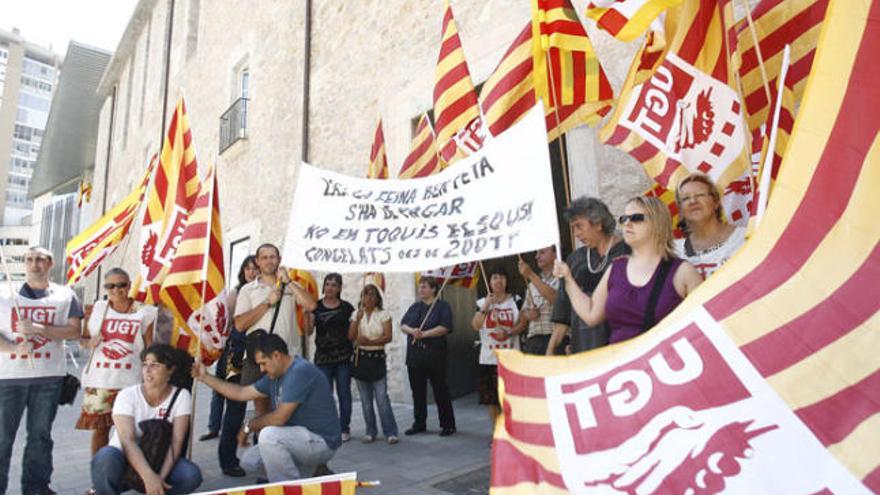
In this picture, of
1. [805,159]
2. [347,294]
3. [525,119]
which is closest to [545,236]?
[525,119]

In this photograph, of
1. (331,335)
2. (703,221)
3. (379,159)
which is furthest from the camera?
(379,159)

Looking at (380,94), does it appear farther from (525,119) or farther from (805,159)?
(805,159)

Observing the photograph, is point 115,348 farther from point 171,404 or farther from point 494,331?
point 494,331

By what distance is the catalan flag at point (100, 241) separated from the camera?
4871 millimetres

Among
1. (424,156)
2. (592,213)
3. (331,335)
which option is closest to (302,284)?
(331,335)

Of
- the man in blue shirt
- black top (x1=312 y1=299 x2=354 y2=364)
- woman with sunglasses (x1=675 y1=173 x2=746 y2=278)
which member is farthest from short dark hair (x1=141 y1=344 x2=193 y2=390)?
woman with sunglasses (x1=675 y1=173 x2=746 y2=278)

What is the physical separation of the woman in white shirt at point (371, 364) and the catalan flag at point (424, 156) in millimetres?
1231

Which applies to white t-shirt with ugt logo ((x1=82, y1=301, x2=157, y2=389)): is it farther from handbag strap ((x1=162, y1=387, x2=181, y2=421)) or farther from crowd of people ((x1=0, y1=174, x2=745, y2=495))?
handbag strap ((x1=162, y1=387, x2=181, y2=421))

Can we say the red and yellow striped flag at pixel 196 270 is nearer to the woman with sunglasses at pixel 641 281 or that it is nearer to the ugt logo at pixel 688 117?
the woman with sunglasses at pixel 641 281

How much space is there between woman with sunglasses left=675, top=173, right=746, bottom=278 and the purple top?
1.59 ft

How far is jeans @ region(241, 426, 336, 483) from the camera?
10.3 ft

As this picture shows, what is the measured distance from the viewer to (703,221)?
2676mm

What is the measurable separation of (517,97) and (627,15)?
86cm

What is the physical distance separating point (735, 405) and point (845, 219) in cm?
49
